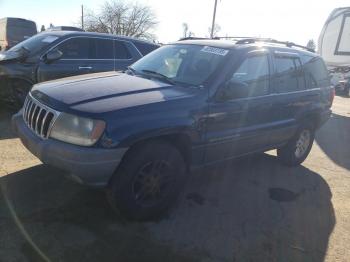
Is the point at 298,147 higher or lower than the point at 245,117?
lower

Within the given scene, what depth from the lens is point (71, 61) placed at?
7.28 meters

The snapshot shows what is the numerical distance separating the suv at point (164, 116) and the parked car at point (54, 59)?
276cm

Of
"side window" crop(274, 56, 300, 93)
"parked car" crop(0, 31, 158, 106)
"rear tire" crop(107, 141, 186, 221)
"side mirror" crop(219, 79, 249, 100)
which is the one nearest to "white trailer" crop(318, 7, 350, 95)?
"parked car" crop(0, 31, 158, 106)

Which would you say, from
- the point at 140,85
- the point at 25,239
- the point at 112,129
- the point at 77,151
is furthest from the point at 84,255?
the point at 140,85

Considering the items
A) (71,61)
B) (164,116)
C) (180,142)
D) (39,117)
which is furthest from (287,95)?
(71,61)

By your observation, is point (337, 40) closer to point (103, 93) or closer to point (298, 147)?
point (298, 147)

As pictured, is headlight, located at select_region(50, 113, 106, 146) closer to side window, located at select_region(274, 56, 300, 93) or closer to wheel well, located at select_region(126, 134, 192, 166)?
wheel well, located at select_region(126, 134, 192, 166)

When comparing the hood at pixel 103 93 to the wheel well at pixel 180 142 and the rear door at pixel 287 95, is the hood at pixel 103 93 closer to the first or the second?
the wheel well at pixel 180 142

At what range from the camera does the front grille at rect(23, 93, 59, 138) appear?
11.3 ft

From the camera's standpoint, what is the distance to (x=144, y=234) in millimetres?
3533

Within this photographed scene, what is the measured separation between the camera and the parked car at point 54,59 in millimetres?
6965

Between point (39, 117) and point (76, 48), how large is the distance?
4102 millimetres

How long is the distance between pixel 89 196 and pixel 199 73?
180 cm

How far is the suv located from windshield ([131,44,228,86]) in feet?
0.04
